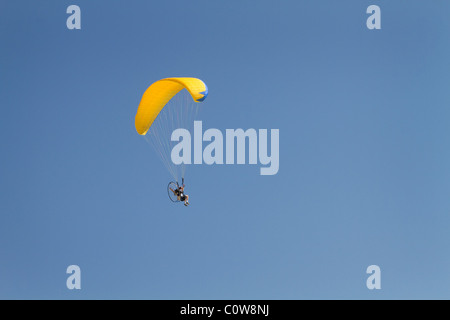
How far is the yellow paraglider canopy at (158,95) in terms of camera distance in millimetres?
19203

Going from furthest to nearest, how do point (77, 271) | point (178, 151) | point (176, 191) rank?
point (77, 271) → point (178, 151) → point (176, 191)

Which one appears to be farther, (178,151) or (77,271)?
(77,271)

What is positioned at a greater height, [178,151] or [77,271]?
[178,151]

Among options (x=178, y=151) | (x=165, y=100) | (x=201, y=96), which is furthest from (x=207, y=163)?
(x=201, y=96)

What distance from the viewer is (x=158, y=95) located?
2084cm

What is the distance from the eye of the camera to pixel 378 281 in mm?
24266

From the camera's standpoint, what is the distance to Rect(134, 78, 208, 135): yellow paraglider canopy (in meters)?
19.2

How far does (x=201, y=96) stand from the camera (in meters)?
19.0
